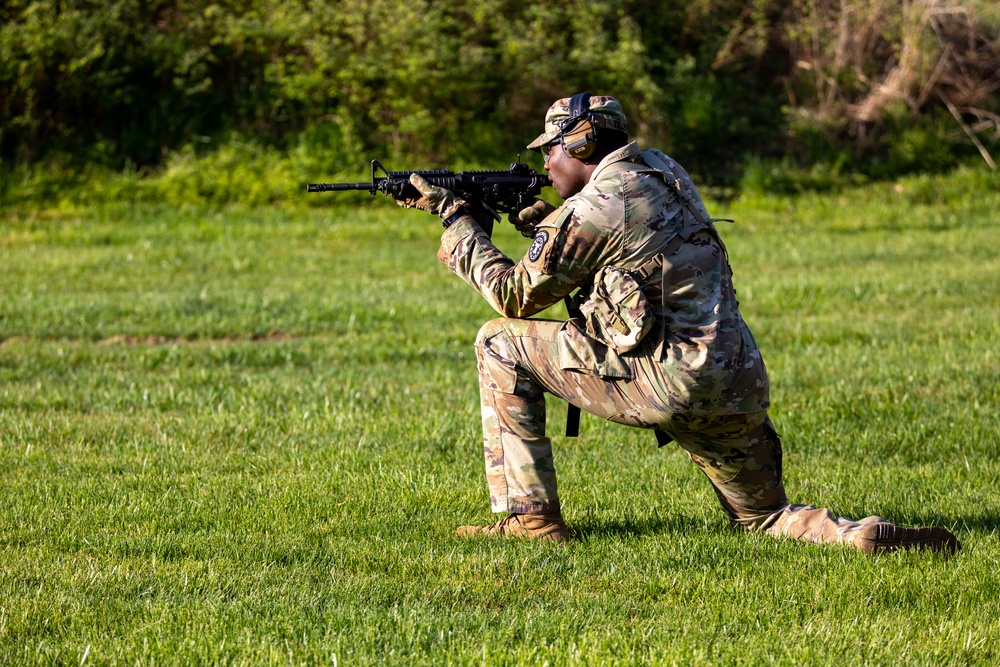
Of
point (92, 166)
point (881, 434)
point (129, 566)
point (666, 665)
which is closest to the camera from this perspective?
point (666, 665)

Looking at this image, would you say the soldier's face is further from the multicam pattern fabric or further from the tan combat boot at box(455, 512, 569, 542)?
the tan combat boot at box(455, 512, 569, 542)

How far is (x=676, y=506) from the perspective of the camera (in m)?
5.36

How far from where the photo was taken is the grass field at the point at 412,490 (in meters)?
3.78

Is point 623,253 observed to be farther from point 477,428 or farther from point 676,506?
point 477,428

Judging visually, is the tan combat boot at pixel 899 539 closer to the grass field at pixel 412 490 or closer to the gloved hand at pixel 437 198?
the grass field at pixel 412 490

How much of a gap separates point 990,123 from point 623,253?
52.8ft

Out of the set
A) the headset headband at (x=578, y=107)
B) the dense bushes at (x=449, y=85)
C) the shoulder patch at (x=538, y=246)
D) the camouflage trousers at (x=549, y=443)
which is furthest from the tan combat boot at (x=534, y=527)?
the dense bushes at (x=449, y=85)

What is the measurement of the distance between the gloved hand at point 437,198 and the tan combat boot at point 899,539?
2.10m

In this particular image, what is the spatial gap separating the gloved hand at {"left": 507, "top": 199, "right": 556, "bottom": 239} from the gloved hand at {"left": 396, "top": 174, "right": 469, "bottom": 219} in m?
0.28

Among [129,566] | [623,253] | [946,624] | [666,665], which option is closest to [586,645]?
[666,665]

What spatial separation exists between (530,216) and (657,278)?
2.85 feet

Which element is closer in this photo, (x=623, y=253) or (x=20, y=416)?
(x=623, y=253)

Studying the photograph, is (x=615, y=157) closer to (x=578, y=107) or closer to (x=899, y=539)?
(x=578, y=107)

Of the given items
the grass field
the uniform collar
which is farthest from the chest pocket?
the grass field
